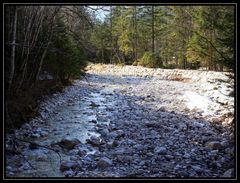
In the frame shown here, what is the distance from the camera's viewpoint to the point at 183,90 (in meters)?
16.2

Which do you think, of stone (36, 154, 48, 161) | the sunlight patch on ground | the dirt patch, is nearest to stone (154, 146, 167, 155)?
stone (36, 154, 48, 161)

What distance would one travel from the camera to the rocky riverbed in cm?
543

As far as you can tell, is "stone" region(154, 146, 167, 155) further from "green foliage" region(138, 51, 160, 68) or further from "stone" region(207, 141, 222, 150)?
"green foliage" region(138, 51, 160, 68)

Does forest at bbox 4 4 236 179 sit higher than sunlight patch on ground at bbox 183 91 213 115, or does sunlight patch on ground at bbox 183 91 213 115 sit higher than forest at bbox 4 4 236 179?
forest at bbox 4 4 236 179

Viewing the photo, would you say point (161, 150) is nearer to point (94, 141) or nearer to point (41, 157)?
point (94, 141)

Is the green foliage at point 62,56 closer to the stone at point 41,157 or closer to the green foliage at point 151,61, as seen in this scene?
the stone at point 41,157

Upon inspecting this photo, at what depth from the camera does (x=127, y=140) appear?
7.20m

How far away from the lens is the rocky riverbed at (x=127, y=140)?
17.8 ft

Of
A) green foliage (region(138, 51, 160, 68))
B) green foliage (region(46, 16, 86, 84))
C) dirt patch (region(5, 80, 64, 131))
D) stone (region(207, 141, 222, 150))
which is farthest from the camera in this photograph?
green foliage (region(138, 51, 160, 68))

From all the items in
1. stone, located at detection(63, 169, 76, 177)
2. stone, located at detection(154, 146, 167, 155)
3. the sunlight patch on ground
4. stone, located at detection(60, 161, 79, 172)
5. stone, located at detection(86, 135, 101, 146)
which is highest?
the sunlight patch on ground

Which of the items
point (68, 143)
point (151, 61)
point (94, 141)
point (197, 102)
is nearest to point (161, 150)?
point (94, 141)

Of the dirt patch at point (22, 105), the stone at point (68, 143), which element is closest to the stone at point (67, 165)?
the stone at point (68, 143)

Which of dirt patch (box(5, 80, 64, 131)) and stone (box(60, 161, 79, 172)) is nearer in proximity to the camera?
stone (box(60, 161, 79, 172))

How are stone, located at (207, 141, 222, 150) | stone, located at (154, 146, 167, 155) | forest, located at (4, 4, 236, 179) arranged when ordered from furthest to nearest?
forest, located at (4, 4, 236, 179) < stone, located at (207, 141, 222, 150) < stone, located at (154, 146, 167, 155)
